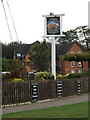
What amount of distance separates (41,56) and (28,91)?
44.9 metres

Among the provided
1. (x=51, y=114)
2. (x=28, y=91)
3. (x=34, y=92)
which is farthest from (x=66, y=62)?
(x=51, y=114)

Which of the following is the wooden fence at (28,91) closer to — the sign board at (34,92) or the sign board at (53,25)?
the sign board at (34,92)

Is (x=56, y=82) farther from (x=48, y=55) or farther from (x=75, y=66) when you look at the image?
(x=75, y=66)

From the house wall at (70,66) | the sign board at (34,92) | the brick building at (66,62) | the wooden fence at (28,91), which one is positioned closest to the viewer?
the wooden fence at (28,91)

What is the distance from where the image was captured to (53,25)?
35.3 meters

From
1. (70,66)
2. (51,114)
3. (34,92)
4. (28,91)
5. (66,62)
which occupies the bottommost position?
(51,114)

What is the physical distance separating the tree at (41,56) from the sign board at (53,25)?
2706 centimetres

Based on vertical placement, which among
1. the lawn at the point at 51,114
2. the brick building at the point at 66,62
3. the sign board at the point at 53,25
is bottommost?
the lawn at the point at 51,114

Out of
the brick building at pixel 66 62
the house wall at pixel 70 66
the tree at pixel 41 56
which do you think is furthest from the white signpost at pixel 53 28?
the house wall at pixel 70 66

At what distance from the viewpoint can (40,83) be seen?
63.9 feet

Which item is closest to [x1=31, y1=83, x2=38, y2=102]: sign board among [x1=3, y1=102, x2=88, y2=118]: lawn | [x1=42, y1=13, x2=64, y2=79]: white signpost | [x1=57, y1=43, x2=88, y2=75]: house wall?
[x1=3, y1=102, x2=88, y2=118]: lawn

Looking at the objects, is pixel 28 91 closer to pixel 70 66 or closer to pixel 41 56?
pixel 41 56

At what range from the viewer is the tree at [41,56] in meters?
63.1

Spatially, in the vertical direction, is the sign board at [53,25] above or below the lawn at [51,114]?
above
